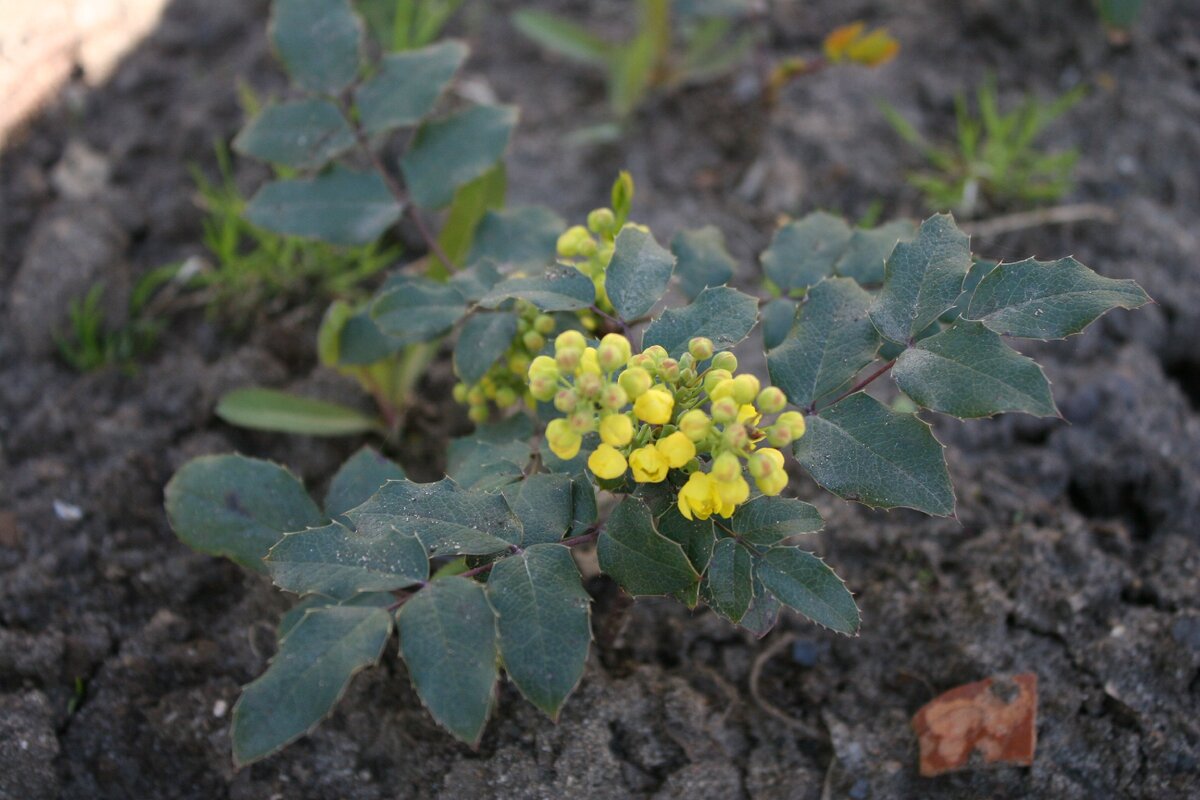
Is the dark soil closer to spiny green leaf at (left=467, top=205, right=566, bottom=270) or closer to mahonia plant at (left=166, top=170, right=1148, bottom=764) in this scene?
mahonia plant at (left=166, top=170, right=1148, bottom=764)

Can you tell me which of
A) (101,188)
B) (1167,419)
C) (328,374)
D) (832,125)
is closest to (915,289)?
(1167,419)

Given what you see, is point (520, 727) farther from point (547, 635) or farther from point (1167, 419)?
point (1167, 419)

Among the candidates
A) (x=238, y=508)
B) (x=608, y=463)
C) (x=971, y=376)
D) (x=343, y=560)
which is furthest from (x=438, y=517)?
(x=971, y=376)

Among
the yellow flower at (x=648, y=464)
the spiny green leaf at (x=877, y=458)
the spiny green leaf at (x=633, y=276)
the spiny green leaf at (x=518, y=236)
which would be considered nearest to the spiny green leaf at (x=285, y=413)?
the spiny green leaf at (x=518, y=236)

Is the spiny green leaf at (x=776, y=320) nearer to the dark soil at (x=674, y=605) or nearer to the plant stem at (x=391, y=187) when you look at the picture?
the dark soil at (x=674, y=605)

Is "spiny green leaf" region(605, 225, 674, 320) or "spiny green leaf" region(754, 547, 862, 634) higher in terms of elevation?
"spiny green leaf" region(605, 225, 674, 320)

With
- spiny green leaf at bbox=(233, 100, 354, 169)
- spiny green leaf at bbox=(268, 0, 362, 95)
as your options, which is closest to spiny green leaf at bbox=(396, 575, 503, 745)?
spiny green leaf at bbox=(233, 100, 354, 169)
